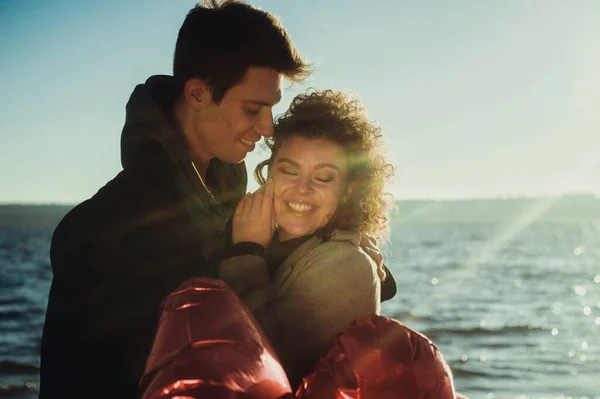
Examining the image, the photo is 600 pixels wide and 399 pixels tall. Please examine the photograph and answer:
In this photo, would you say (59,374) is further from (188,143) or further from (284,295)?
(188,143)

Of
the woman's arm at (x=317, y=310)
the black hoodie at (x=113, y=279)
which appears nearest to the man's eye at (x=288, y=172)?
the black hoodie at (x=113, y=279)

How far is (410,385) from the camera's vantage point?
1610mm

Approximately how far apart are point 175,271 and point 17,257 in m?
45.3

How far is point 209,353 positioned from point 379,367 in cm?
40

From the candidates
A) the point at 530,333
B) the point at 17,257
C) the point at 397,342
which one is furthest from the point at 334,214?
the point at 17,257

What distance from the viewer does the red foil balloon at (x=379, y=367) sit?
159 centimetres

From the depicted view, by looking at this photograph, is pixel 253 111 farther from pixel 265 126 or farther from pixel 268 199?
pixel 268 199

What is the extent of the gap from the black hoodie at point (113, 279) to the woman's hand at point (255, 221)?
8.5 inches

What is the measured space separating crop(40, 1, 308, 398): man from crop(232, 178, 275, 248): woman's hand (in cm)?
17

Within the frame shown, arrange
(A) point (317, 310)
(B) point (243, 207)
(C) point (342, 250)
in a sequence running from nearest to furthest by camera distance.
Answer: (A) point (317, 310)
(C) point (342, 250)
(B) point (243, 207)

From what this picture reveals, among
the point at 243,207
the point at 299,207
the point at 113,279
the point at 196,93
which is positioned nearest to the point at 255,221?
the point at 243,207

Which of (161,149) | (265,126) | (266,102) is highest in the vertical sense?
(266,102)

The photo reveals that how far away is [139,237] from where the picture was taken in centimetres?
289

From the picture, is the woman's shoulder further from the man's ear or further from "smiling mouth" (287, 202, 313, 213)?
the man's ear
